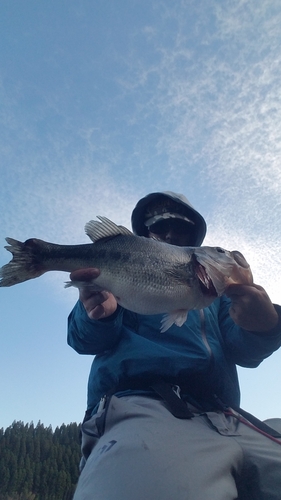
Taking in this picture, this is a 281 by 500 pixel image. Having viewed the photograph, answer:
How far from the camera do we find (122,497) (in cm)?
238

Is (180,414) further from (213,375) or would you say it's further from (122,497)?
(122,497)

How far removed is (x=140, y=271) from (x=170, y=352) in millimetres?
933

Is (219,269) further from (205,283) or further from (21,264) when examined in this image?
(21,264)

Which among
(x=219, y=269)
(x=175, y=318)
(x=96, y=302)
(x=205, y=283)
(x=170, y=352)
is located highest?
(x=219, y=269)

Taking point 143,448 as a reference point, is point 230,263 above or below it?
above

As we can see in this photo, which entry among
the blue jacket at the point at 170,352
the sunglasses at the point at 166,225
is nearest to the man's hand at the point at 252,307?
the blue jacket at the point at 170,352

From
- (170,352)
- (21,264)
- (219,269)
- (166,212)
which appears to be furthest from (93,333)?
(166,212)

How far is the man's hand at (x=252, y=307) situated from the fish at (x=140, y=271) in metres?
0.11

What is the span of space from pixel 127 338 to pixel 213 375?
1.00m

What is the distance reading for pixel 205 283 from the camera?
3639mm

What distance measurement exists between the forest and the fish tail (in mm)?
32505

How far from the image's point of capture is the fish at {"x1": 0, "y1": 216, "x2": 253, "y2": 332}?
142 inches

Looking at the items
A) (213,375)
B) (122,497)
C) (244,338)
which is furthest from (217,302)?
(122,497)

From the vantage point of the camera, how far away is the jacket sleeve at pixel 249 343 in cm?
413
